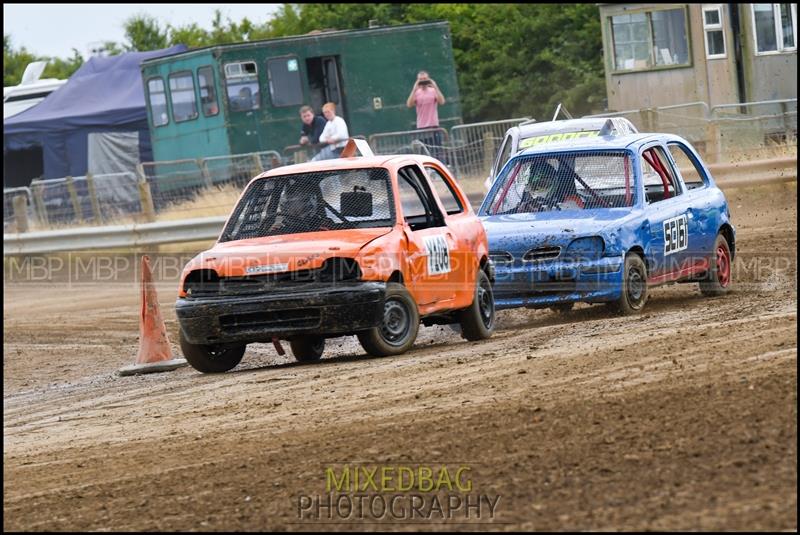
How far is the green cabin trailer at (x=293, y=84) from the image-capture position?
26109 mm

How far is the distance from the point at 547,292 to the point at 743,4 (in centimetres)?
1648

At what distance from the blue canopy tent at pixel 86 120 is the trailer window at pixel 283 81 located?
446cm

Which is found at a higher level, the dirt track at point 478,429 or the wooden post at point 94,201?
the wooden post at point 94,201

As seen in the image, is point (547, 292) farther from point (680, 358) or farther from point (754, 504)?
point (754, 504)

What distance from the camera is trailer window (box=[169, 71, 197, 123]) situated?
89.0 feet

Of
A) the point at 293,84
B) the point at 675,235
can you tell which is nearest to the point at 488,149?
the point at 293,84

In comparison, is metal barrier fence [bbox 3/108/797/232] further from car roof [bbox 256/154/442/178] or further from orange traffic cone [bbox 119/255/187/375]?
car roof [bbox 256/154/442/178]

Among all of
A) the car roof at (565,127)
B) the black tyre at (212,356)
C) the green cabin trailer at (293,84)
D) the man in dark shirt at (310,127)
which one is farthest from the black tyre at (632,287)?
the green cabin trailer at (293,84)

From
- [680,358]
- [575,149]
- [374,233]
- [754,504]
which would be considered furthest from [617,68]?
[754,504]

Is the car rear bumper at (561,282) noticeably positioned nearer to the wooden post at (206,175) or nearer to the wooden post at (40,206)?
the wooden post at (206,175)

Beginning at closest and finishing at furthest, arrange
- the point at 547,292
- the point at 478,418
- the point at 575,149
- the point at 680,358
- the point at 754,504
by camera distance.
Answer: the point at 754,504
the point at 478,418
the point at 680,358
the point at 547,292
the point at 575,149

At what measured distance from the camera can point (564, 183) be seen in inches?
502

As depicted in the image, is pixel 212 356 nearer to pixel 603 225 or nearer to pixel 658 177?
pixel 603 225

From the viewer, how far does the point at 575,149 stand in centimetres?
1285
